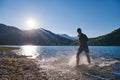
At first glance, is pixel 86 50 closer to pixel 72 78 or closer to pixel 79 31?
pixel 79 31

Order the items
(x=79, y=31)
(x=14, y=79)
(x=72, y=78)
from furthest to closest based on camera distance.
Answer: (x=79, y=31)
(x=72, y=78)
(x=14, y=79)

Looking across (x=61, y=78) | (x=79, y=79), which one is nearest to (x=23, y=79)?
(x=61, y=78)

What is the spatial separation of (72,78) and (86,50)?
10307 mm

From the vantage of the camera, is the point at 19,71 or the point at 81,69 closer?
the point at 19,71

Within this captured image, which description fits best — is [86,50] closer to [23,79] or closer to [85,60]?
[85,60]

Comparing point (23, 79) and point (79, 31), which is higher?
point (79, 31)

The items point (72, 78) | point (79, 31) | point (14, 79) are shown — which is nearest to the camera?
point (14, 79)

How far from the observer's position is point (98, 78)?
47.7 feet

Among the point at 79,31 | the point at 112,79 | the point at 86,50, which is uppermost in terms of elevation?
the point at 79,31

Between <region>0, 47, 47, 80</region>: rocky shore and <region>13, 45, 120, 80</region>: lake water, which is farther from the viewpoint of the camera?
<region>13, 45, 120, 80</region>: lake water

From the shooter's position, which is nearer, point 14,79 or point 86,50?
point 14,79

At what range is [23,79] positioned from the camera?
13.8 metres

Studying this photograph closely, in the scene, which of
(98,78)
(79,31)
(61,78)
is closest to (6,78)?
(61,78)

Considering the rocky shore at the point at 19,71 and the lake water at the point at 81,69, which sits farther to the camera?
the lake water at the point at 81,69
